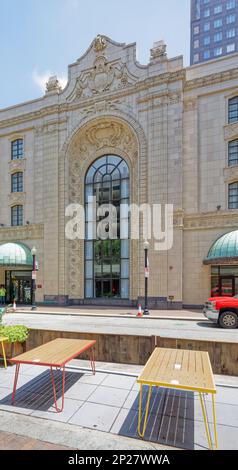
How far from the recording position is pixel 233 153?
19953 millimetres

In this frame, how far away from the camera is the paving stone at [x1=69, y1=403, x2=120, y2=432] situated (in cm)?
420

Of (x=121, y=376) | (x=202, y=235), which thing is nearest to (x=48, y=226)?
(x=202, y=235)

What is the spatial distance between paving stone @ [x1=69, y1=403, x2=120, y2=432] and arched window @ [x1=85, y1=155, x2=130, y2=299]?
18040mm

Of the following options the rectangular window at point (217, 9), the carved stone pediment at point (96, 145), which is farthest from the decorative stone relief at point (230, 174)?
the rectangular window at point (217, 9)

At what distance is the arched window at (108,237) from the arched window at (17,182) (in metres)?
6.65

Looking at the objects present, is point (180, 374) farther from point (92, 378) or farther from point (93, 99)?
point (93, 99)

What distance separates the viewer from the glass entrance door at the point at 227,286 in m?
19.2

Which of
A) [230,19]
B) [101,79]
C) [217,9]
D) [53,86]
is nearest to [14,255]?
[53,86]

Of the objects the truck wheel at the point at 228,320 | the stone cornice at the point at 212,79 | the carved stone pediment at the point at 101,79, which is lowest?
the truck wheel at the point at 228,320

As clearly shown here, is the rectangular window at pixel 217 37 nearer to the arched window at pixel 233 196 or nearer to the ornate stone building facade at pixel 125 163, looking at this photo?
the ornate stone building facade at pixel 125 163

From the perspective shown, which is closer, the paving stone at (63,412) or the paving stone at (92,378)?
the paving stone at (63,412)

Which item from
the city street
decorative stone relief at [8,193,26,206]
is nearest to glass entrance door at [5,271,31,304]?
decorative stone relief at [8,193,26,206]

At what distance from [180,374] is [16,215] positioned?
2491 centimetres
